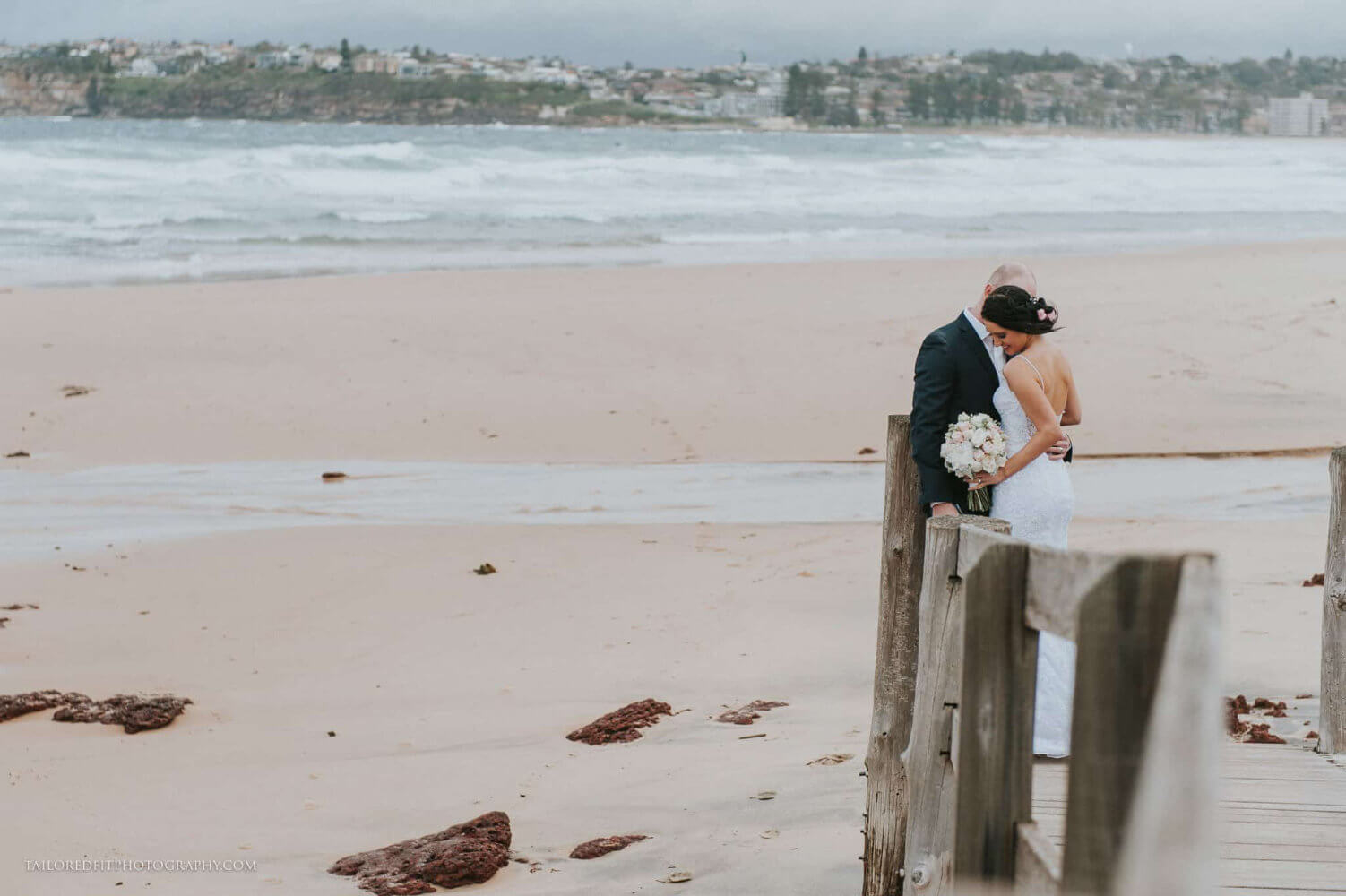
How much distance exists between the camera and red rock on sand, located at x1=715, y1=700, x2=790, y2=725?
601 cm

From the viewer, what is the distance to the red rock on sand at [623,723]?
5.84 metres

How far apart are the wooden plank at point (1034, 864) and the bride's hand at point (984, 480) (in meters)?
2.18

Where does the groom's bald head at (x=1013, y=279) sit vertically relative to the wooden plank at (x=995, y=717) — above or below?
above

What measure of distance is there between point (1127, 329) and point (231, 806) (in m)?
13.8

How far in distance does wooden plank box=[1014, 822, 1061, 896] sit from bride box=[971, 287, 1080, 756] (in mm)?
2225

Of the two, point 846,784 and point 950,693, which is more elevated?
point 950,693

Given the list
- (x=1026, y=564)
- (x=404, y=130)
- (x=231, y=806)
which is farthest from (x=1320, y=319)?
(x=404, y=130)

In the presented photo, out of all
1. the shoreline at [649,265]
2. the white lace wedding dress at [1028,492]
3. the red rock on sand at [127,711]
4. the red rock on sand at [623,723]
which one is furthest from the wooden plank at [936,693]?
the shoreline at [649,265]

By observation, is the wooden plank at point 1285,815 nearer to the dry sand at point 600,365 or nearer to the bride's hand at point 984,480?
the bride's hand at point 984,480

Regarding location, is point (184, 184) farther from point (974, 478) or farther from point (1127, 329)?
point (974, 478)

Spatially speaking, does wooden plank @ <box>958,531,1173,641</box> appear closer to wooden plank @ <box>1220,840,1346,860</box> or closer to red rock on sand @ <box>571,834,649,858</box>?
wooden plank @ <box>1220,840,1346,860</box>

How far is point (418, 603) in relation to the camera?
7.88 meters

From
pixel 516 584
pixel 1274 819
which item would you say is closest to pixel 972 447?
pixel 1274 819

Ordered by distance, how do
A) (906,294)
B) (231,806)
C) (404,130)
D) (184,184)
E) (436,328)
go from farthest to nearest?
(404,130) < (184,184) < (906,294) < (436,328) < (231,806)
